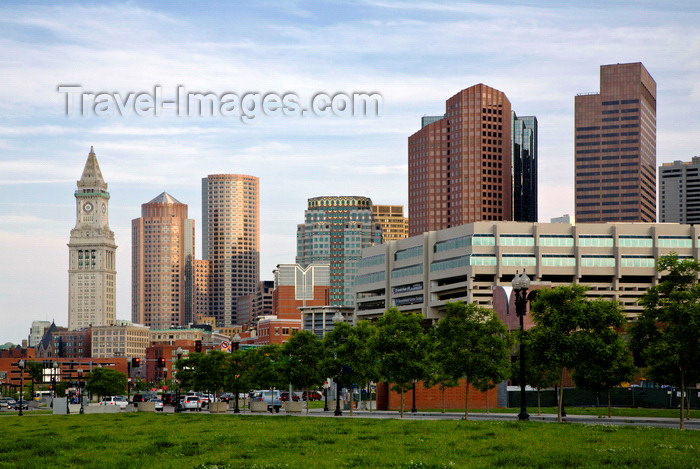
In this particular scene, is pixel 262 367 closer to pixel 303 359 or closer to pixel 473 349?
pixel 303 359

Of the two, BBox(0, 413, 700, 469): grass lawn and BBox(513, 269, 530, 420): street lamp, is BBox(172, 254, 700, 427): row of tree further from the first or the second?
BBox(0, 413, 700, 469): grass lawn

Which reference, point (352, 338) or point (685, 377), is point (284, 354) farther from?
point (685, 377)

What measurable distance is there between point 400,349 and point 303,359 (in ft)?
53.8

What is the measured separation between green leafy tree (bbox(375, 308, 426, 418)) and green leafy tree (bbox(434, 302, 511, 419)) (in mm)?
2003

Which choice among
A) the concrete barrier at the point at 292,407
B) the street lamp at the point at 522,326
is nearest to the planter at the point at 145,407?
the concrete barrier at the point at 292,407

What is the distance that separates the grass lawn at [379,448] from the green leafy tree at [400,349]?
2773 centimetres

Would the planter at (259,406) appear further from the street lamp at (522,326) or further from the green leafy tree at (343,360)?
the street lamp at (522,326)

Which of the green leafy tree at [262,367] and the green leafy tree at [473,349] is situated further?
the green leafy tree at [262,367]

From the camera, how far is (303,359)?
287 feet

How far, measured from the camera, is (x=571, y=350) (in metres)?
53.8

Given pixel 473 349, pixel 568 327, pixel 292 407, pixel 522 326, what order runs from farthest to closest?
pixel 292 407 → pixel 473 349 → pixel 568 327 → pixel 522 326

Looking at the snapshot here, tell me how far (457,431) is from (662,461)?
14.3 metres

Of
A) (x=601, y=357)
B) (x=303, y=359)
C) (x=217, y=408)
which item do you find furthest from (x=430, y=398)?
(x=601, y=357)

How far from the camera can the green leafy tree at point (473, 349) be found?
70.7m
